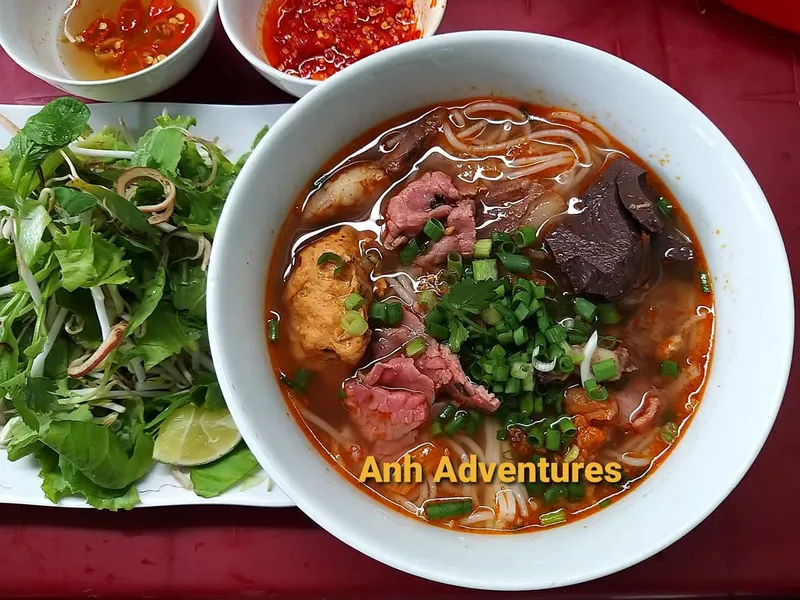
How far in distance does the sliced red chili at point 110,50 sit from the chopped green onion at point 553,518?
6.86 feet

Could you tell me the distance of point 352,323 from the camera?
1.69 metres

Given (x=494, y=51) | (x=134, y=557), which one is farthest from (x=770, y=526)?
(x=134, y=557)

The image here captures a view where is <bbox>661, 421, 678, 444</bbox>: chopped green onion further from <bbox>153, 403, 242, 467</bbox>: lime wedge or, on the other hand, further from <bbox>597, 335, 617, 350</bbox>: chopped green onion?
<bbox>153, 403, 242, 467</bbox>: lime wedge

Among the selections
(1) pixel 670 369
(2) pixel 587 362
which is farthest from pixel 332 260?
(1) pixel 670 369

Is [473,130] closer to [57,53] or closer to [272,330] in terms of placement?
[272,330]

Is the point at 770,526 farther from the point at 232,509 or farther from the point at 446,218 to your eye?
the point at 232,509

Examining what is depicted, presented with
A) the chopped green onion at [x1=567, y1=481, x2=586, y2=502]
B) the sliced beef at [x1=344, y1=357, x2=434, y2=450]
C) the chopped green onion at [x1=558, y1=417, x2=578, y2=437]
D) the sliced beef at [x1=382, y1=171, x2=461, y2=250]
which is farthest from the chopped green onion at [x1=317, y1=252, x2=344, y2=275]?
the chopped green onion at [x1=567, y1=481, x2=586, y2=502]

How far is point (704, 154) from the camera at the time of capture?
1597mm

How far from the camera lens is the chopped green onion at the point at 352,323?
169 centimetres

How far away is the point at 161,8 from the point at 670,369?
6.97ft

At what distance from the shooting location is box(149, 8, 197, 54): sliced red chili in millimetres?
2342

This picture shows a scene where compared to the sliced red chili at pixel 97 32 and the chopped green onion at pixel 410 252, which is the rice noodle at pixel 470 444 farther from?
the sliced red chili at pixel 97 32

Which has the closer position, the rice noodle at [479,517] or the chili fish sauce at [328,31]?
the rice noodle at [479,517]
